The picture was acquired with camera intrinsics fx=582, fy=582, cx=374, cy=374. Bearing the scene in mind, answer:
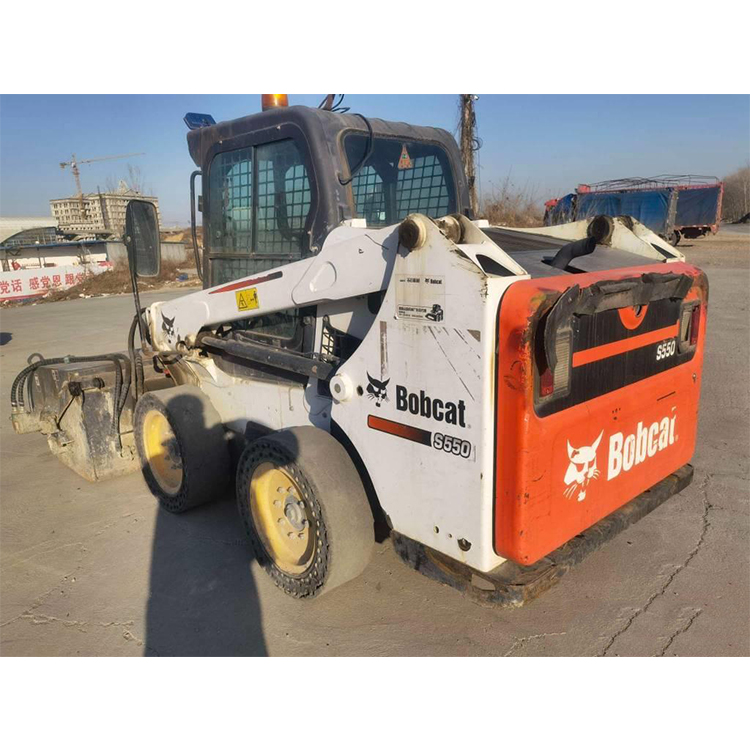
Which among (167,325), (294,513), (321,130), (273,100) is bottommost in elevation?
(294,513)

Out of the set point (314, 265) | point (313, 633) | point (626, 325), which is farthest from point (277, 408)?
point (626, 325)

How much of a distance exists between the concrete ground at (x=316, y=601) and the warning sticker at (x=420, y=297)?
1.46 metres

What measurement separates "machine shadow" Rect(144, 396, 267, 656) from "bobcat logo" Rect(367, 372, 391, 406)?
3.99ft

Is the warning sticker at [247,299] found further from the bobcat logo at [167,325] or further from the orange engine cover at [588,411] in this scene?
the orange engine cover at [588,411]

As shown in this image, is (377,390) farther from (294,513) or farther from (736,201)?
(736,201)

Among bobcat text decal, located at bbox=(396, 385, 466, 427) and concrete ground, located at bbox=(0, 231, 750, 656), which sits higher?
bobcat text decal, located at bbox=(396, 385, 466, 427)

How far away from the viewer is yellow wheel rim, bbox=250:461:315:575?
109 inches

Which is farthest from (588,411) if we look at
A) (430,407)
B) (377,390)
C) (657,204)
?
(657,204)

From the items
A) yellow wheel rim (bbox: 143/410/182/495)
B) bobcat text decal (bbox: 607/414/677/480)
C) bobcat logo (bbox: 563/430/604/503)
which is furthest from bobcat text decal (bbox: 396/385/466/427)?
yellow wheel rim (bbox: 143/410/182/495)

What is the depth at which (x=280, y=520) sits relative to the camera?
113 inches

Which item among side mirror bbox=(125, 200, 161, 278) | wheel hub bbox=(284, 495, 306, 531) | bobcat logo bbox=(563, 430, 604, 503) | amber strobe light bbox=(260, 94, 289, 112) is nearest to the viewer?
bobcat logo bbox=(563, 430, 604, 503)

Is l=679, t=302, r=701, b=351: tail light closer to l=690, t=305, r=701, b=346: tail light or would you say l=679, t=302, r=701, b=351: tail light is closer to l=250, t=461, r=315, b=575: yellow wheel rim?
l=690, t=305, r=701, b=346: tail light

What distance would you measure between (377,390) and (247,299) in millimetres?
1017

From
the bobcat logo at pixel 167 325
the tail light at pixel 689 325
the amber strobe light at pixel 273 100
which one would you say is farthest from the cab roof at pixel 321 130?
the tail light at pixel 689 325
